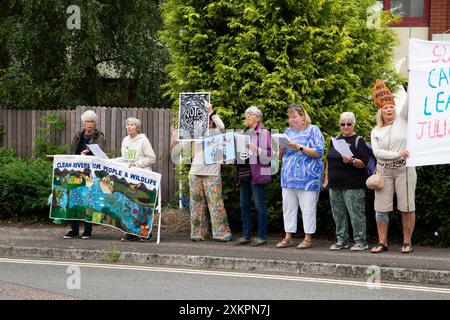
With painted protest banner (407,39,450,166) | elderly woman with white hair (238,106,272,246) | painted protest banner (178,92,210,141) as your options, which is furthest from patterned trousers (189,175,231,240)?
painted protest banner (407,39,450,166)

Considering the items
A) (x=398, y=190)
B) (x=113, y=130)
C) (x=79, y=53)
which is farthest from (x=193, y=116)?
(x=79, y=53)

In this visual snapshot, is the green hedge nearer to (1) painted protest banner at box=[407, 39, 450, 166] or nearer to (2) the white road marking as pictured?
(2) the white road marking

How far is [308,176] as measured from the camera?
10711mm

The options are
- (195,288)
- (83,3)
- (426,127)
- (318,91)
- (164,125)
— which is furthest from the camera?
(83,3)

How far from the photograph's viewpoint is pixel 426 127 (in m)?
9.95

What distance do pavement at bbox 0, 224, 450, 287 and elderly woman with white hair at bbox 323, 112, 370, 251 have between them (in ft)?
1.22

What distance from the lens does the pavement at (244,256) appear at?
916 cm

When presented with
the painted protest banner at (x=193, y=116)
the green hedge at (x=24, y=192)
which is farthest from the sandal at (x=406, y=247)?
the green hedge at (x=24, y=192)

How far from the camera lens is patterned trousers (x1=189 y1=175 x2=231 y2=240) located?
449 inches

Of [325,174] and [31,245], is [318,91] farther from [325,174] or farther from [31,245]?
[31,245]

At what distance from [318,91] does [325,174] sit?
1494 mm

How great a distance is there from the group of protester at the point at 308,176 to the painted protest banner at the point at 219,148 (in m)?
0.16

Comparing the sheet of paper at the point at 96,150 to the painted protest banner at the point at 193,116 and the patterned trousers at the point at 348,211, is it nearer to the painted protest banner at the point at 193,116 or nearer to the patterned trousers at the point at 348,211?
the painted protest banner at the point at 193,116

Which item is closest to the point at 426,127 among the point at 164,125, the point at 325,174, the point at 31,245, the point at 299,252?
the point at 325,174
